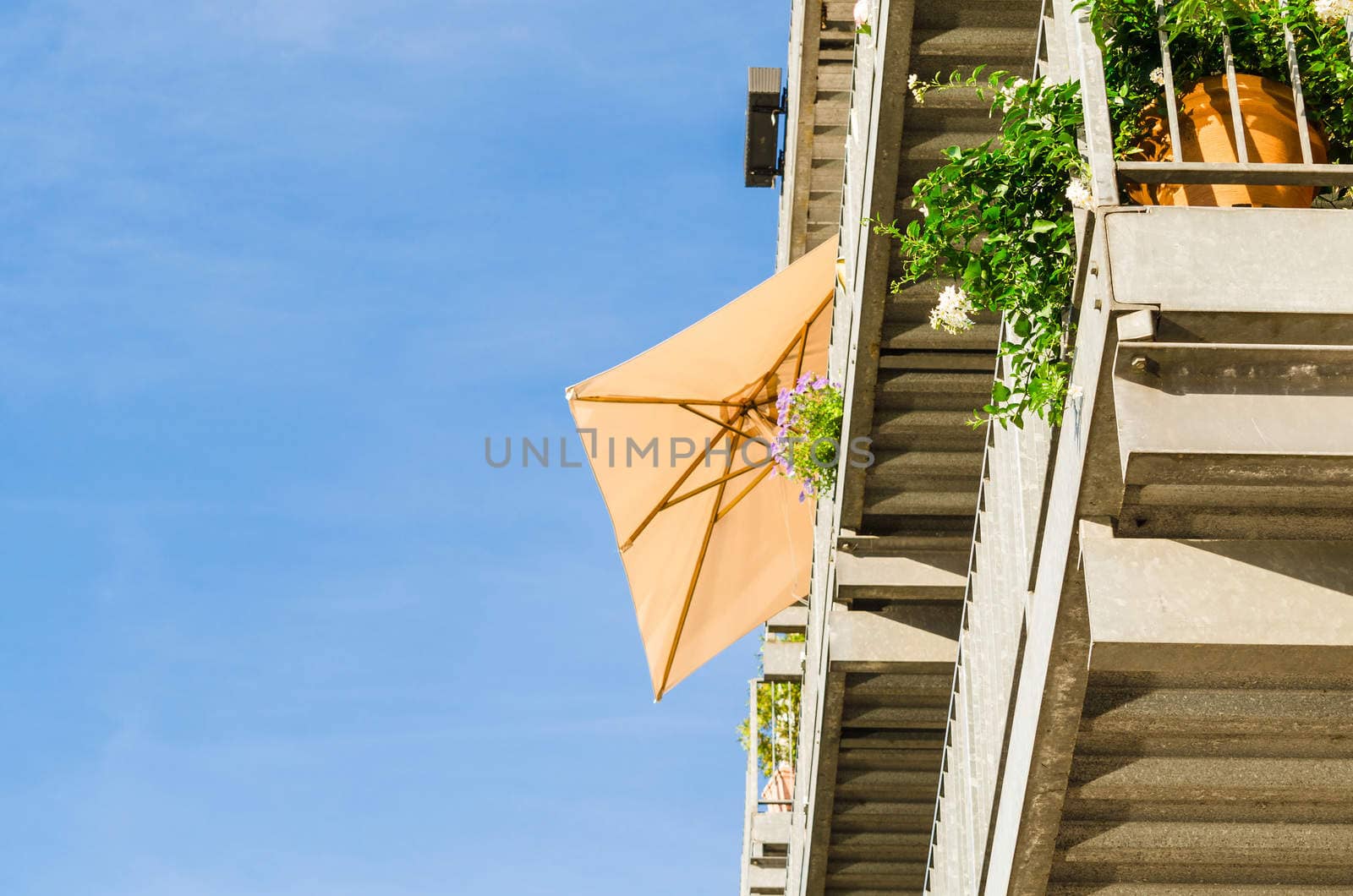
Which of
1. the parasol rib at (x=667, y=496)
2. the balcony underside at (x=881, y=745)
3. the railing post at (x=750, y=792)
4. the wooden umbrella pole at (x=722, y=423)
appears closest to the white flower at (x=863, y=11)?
the balcony underside at (x=881, y=745)

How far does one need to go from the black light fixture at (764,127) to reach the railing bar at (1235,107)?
1347 cm

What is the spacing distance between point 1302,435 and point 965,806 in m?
3.09

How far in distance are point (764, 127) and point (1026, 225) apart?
1403 cm

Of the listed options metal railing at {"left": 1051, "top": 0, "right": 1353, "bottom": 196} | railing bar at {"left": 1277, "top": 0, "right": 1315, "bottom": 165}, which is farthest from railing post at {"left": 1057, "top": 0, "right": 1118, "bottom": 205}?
railing bar at {"left": 1277, "top": 0, "right": 1315, "bottom": 165}

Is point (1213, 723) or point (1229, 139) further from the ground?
point (1229, 139)

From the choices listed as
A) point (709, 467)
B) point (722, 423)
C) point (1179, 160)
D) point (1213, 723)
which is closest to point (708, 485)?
point (709, 467)

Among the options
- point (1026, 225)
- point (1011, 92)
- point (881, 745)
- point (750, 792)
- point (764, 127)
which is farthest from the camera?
point (764, 127)

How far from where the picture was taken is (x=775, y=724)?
1517 cm

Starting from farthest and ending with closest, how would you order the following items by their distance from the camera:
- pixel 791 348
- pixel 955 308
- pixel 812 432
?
pixel 791 348
pixel 812 432
pixel 955 308

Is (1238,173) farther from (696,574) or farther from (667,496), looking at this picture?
(696,574)

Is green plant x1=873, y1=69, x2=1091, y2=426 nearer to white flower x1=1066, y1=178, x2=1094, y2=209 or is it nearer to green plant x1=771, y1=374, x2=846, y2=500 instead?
white flower x1=1066, y1=178, x2=1094, y2=209

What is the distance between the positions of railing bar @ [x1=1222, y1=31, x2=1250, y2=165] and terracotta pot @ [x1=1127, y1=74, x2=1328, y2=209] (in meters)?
0.08

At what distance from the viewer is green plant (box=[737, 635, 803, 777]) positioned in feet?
50.2

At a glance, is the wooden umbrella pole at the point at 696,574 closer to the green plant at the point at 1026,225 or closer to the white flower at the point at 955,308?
the white flower at the point at 955,308
